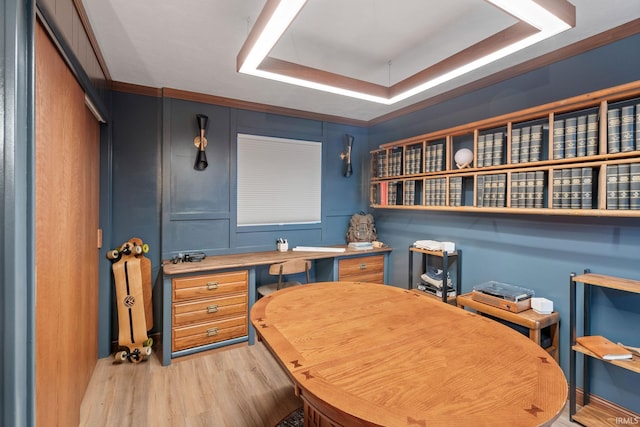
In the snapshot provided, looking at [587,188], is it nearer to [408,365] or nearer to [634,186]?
[634,186]

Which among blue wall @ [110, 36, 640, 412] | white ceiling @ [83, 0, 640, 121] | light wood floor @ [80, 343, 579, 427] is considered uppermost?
white ceiling @ [83, 0, 640, 121]

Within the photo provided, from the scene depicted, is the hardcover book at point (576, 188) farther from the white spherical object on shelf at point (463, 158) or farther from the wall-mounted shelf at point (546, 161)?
the white spherical object on shelf at point (463, 158)

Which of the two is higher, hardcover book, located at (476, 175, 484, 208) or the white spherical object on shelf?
the white spherical object on shelf

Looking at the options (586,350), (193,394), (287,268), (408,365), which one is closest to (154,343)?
(193,394)

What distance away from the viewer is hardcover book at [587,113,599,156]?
1.96 metres

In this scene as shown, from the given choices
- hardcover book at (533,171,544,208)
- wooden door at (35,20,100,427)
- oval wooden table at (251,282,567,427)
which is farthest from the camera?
hardcover book at (533,171,544,208)

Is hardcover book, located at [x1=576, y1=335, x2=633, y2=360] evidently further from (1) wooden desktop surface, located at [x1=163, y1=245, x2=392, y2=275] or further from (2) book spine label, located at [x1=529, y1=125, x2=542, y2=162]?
(1) wooden desktop surface, located at [x1=163, y1=245, x2=392, y2=275]

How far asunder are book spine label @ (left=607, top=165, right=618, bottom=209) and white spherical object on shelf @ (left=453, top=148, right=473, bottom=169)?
1.03 meters

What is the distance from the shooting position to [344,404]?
0.97 metres

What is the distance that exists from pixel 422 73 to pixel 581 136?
113cm

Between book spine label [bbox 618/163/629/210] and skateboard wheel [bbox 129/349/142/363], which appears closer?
book spine label [bbox 618/163/629/210]

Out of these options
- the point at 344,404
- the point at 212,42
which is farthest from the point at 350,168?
the point at 344,404

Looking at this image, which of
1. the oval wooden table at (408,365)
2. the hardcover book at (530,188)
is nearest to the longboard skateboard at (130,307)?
the oval wooden table at (408,365)

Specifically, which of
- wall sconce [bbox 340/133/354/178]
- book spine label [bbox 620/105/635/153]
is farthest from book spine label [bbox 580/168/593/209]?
wall sconce [bbox 340/133/354/178]
